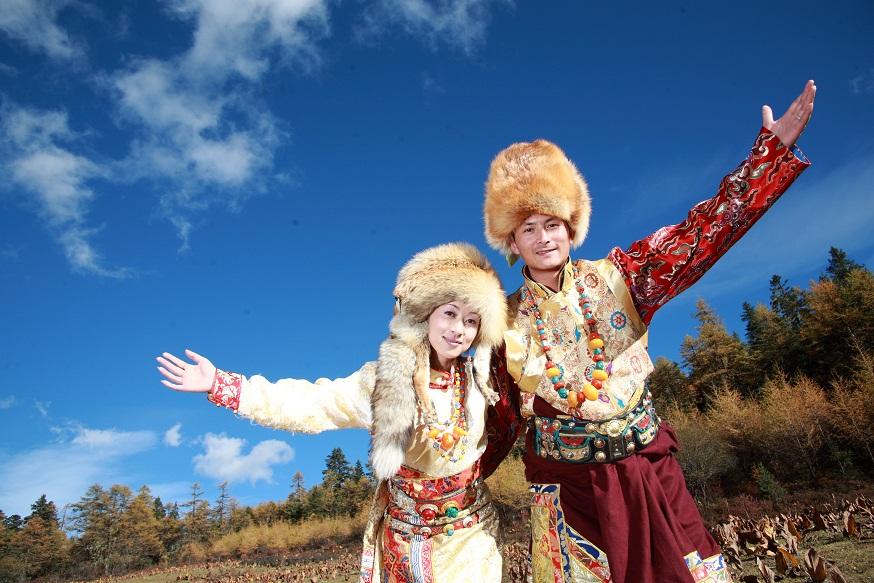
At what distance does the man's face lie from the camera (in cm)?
311

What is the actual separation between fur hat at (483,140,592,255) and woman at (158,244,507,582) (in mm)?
335

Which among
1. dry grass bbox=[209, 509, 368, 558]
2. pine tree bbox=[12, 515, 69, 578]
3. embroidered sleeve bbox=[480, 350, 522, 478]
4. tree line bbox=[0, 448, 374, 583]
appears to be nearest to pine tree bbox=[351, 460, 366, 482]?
tree line bbox=[0, 448, 374, 583]

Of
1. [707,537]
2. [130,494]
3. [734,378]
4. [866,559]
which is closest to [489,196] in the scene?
[707,537]

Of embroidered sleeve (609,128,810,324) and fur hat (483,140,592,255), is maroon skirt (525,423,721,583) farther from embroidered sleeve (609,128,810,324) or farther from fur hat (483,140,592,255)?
fur hat (483,140,592,255)

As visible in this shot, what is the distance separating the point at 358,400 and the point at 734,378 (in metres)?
50.3

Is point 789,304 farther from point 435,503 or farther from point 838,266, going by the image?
point 435,503

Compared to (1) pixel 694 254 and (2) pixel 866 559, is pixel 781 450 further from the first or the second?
(1) pixel 694 254

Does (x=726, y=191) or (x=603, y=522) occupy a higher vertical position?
(x=726, y=191)

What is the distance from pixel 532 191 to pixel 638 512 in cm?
173

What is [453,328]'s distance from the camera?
3260mm

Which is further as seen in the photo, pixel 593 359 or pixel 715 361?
pixel 715 361

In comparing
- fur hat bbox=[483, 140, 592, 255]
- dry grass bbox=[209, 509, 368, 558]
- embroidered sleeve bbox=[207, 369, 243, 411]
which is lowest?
embroidered sleeve bbox=[207, 369, 243, 411]

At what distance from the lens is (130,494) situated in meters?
46.9

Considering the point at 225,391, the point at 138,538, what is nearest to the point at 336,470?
the point at 138,538
